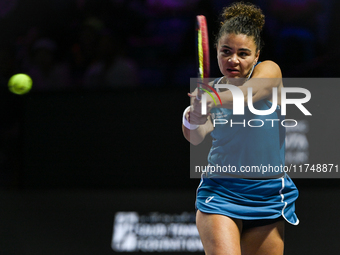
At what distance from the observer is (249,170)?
2.18 metres

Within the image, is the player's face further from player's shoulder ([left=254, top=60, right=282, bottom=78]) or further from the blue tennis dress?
the blue tennis dress

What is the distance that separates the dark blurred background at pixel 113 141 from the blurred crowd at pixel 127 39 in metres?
0.01

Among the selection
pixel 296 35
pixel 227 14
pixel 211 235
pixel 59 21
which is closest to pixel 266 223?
pixel 211 235

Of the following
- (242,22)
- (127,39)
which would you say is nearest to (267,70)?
(242,22)

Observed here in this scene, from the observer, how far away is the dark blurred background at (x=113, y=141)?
4.09m

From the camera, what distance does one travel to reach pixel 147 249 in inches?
157

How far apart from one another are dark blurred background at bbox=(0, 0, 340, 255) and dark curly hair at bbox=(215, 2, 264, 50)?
1590 mm

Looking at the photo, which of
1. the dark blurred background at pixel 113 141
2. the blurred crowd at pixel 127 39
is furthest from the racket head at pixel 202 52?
the blurred crowd at pixel 127 39

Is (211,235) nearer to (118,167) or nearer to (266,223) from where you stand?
(266,223)

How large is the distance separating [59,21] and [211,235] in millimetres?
3546

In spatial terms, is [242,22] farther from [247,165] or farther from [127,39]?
[127,39]

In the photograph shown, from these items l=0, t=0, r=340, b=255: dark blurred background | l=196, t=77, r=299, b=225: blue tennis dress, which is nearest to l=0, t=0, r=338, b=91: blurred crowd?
l=0, t=0, r=340, b=255: dark blurred background

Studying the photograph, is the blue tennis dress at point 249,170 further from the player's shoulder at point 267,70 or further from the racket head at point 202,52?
the racket head at point 202,52

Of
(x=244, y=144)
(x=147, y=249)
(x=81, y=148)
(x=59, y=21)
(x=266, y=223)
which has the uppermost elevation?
(x=59, y=21)
